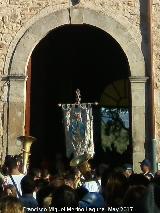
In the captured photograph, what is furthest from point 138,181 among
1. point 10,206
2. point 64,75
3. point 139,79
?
point 64,75

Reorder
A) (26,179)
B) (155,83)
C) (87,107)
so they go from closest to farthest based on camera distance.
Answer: (26,179)
(155,83)
(87,107)

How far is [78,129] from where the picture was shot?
36.1 feet

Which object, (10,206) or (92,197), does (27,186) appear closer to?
(92,197)

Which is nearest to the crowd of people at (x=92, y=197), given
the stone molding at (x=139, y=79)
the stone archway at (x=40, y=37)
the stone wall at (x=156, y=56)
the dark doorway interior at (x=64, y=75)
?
the stone archway at (x=40, y=37)

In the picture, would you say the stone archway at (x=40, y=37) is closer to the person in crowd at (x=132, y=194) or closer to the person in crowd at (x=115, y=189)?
the person in crowd at (x=115, y=189)

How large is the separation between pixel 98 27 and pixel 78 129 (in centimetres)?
242

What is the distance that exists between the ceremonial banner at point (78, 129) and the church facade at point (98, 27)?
1.08 m

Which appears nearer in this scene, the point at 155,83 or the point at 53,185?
the point at 53,185

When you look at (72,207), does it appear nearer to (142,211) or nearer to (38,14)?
(142,211)

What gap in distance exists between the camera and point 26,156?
32.1 ft

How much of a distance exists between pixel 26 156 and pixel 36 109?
3949mm

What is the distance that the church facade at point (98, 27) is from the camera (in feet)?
34.0

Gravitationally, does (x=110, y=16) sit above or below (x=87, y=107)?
above

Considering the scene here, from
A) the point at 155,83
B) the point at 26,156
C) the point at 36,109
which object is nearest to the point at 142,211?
the point at 26,156
